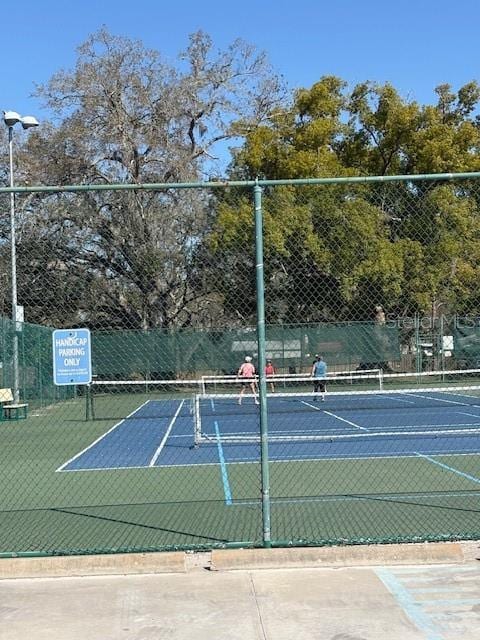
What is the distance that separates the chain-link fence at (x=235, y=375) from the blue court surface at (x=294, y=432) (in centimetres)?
10

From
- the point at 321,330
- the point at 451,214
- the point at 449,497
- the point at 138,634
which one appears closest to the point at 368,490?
the point at 449,497

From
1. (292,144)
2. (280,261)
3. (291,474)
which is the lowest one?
(291,474)

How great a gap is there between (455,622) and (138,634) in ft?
7.02

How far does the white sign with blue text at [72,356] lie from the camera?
7645 mm

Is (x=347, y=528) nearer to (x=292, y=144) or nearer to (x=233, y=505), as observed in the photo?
(x=233, y=505)

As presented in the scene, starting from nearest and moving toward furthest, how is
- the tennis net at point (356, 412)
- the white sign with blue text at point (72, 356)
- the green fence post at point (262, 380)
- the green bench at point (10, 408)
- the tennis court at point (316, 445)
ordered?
1. the green fence post at point (262, 380)
2. the white sign with blue text at point (72, 356)
3. the tennis court at point (316, 445)
4. the tennis net at point (356, 412)
5. the green bench at point (10, 408)

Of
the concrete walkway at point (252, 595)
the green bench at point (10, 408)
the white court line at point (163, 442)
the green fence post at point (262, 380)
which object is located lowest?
the white court line at point (163, 442)

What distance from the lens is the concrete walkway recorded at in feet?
18.1

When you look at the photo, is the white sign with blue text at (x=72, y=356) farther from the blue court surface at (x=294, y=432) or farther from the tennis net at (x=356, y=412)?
the tennis net at (x=356, y=412)

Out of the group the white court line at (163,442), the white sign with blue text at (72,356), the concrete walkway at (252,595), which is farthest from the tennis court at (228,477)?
the white sign with blue text at (72,356)

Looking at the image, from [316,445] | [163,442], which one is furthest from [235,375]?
[316,445]

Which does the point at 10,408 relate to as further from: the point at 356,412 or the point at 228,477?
the point at 228,477

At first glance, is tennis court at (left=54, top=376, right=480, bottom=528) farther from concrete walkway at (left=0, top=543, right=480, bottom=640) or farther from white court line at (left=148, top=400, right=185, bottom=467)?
concrete walkway at (left=0, top=543, right=480, bottom=640)

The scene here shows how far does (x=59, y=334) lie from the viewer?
7.72m
